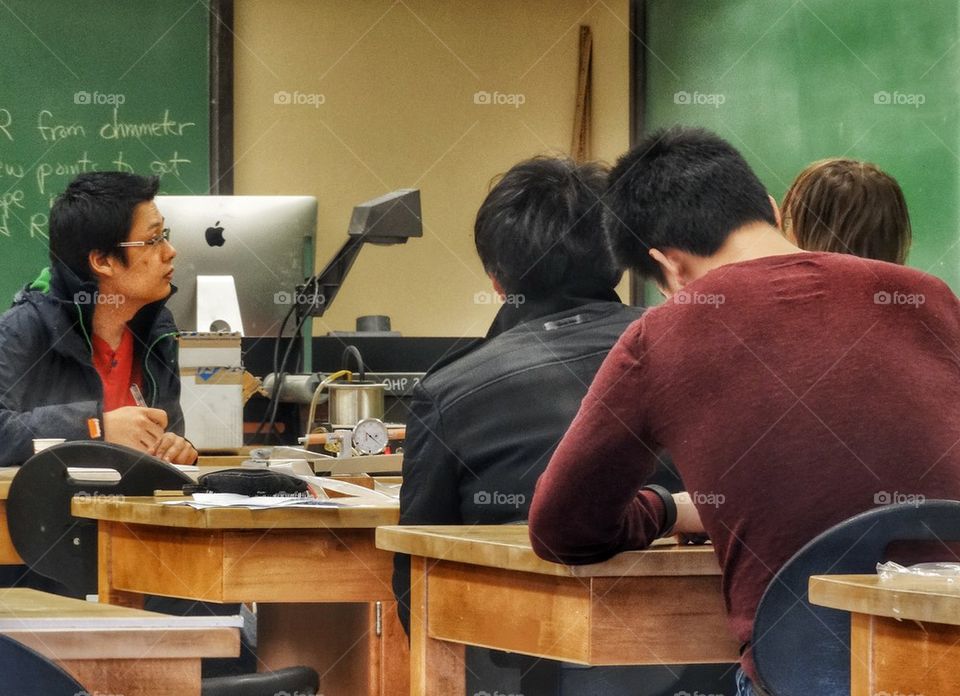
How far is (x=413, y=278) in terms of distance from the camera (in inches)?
255

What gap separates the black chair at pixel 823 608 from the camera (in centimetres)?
137

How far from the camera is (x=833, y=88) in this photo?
4.42 meters

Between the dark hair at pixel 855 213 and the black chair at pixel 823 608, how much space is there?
1216 mm

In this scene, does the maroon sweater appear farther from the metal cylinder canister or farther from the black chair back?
the metal cylinder canister

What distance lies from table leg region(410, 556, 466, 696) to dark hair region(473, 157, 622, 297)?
582 mm

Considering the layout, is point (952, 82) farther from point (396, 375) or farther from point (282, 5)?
point (282, 5)

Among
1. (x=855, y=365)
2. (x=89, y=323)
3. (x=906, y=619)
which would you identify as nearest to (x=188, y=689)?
(x=906, y=619)

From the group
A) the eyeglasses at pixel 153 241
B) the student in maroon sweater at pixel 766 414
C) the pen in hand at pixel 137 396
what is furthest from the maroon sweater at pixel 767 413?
the eyeglasses at pixel 153 241

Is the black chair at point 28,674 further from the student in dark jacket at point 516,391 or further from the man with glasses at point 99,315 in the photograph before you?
the man with glasses at point 99,315

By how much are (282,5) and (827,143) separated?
9.13ft

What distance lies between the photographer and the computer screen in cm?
369

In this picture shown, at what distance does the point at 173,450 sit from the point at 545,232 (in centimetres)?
113

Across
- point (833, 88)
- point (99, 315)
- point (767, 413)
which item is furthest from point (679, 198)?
point (833, 88)

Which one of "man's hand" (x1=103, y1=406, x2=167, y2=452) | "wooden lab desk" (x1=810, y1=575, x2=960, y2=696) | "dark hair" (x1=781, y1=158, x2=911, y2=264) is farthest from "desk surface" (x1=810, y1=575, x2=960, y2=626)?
"man's hand" (x1=103, y1=406, x2=167, y2=452)
